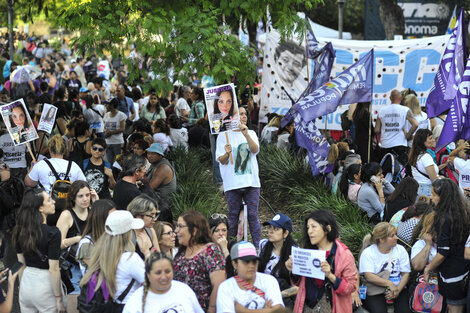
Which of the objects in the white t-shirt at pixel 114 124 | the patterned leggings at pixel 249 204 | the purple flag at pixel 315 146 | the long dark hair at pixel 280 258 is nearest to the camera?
the long dark hair at pixel 280 258

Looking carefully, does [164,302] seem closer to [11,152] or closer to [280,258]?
[280,258]

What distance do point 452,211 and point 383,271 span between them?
93 centimetres

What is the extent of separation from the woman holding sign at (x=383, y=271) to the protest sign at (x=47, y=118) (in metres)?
5.43

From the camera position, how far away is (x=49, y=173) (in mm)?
8836

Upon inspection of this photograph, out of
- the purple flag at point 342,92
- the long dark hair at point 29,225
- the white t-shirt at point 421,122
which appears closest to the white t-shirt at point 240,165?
the purple flag at point 342,92

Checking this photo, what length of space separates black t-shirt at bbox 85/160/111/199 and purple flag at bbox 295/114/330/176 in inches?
144

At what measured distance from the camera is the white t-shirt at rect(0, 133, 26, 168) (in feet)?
37.2

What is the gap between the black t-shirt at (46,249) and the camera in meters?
6.53

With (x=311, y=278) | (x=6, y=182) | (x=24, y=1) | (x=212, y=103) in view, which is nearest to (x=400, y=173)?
(x=212, y=103)

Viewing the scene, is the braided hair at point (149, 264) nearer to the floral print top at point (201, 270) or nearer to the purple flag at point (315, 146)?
the floral print top at point (201, 270)

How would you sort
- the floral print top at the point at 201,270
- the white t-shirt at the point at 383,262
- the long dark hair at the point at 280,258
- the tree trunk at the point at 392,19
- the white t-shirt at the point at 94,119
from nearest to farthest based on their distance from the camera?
the floral print top at the point at 201,270 < the long dark hair at the point at 280,258 < the white t-shirt at the point at 383,262 < the white t-shirt at the point at 94,119 < the tree trunk at the point at 392,19

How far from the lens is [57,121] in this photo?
13.2 m

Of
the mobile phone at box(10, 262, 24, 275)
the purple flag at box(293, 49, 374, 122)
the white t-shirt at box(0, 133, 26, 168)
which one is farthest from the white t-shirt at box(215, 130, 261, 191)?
the white t-shirt at box(0, 133, 26, 168)

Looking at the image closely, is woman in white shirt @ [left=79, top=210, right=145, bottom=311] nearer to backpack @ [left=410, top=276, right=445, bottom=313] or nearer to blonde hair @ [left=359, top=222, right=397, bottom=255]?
blonde hair @ [left=359, top=222, right=397, bottom=255]
